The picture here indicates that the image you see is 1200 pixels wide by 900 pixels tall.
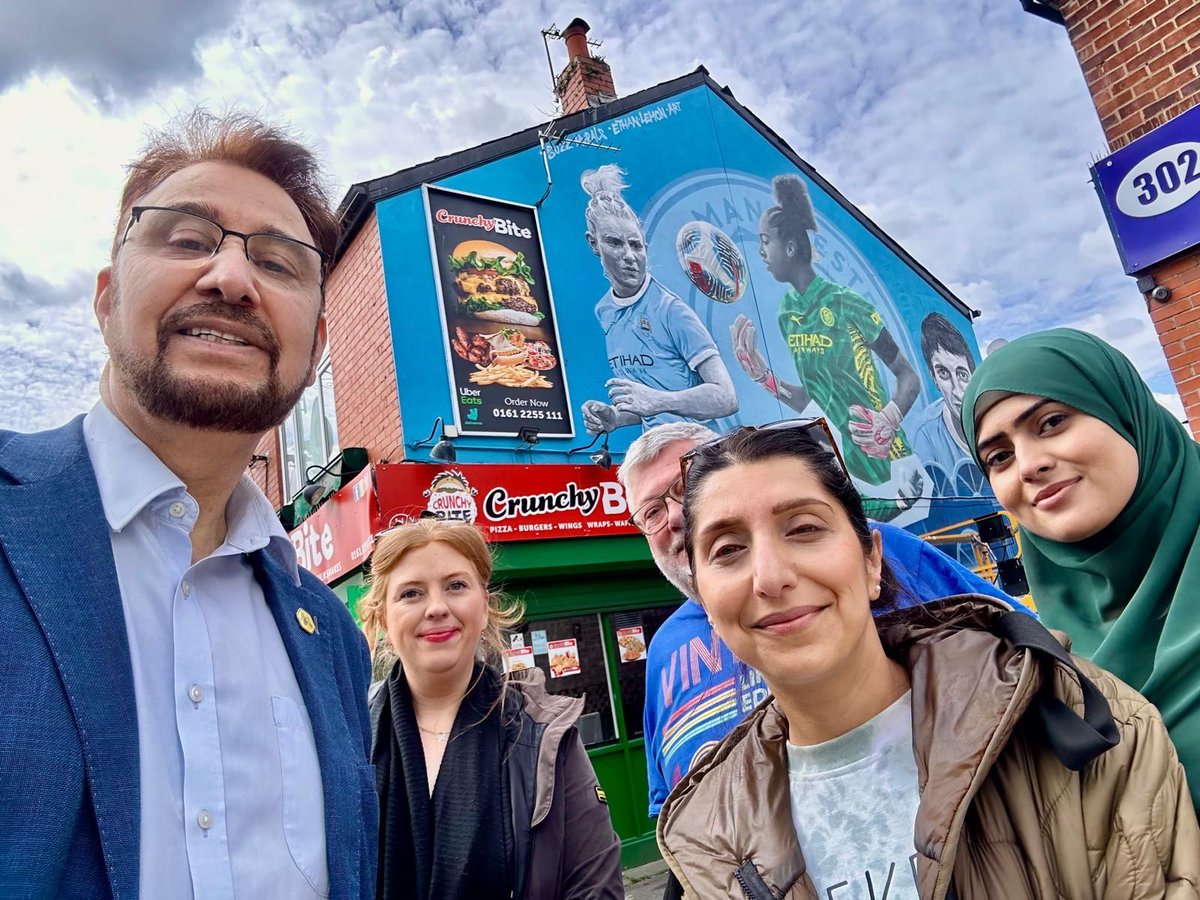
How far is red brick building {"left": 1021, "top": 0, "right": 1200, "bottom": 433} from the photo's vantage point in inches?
199

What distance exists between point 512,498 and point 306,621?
5.43 metres

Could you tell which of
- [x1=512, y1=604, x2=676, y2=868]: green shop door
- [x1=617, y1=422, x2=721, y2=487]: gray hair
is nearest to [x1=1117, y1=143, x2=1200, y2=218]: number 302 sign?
[x1=617, y1=422, x2=721, y2=487]: gray hair

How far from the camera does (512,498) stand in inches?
280

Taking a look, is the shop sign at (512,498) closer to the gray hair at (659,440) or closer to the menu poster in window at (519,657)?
the menu poster in window at (519,657)

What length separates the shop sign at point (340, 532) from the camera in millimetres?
6730

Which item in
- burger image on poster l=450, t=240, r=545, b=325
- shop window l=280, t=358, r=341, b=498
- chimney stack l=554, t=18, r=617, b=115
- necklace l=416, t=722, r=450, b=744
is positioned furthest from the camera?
chimney stack l=554, t=18, r=617, b=115

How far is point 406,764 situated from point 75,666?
4.90ft

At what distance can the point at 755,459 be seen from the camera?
69.3 inches

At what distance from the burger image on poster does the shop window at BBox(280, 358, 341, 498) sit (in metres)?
2.13

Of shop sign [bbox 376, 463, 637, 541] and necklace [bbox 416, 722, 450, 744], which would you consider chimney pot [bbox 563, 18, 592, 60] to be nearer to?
shop sign [bbox 376, 463, 637, 541]

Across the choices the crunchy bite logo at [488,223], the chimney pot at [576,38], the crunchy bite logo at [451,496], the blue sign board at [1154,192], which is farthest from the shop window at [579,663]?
the chimney pot at [576,38]

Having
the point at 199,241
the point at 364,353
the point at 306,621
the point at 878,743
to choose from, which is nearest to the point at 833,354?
the point at 364,353

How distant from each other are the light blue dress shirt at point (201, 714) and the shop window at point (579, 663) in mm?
6047

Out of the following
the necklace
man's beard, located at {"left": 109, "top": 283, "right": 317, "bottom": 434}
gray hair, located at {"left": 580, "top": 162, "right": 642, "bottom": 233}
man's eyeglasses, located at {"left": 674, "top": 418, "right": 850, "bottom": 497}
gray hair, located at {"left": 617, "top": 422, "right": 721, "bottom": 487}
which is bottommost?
the necklace
